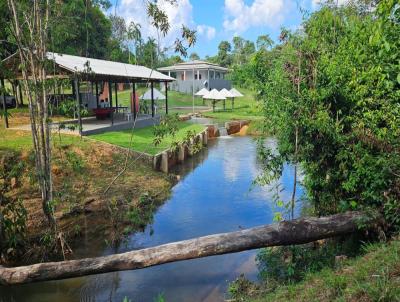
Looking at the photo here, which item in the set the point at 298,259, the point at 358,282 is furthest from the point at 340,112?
the point at 358,282

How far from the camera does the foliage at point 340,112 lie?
6.19 meters

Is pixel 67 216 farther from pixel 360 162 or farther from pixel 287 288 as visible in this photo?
pixel 360 162

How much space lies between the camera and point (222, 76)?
181 ft

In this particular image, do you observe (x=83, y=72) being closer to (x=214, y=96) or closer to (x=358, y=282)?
(x=358, y=282)

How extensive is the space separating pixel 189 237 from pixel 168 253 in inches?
148

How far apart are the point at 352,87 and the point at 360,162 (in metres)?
1.40

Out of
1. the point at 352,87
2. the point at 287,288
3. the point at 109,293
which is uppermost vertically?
the point at 352,87

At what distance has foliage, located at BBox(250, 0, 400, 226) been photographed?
6.19 m

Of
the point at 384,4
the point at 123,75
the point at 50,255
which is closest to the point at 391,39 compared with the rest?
the point at 384,4

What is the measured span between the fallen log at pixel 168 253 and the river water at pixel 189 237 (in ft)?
4.55

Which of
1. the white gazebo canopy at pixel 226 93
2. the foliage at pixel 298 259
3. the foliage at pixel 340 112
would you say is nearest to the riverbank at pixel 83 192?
the foliage at pixel 298 259

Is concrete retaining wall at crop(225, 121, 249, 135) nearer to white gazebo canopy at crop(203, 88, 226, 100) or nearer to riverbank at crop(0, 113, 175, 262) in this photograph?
white gazebo canopy at crop(203, 88, 226, 100)

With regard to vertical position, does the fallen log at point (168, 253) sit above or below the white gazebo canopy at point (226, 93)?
below

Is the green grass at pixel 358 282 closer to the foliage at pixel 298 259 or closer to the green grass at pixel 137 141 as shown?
the foliage at pixel 298 259
